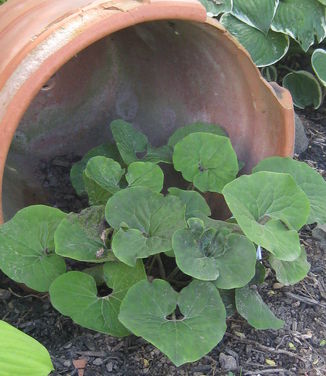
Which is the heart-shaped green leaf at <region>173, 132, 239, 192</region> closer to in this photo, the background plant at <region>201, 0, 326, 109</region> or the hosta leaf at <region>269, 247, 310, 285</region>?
the hosta leaf at <region>269, 247, 310, 285</region>

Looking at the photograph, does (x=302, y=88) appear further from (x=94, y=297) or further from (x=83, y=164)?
(x=94, y=297)

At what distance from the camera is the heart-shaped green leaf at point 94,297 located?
112 cm

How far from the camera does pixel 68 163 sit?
66.8 inches

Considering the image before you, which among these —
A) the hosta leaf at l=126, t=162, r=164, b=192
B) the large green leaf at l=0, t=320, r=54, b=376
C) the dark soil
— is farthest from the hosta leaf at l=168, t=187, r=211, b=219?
the large green leaf at l=0, t=320, r=54, b=376

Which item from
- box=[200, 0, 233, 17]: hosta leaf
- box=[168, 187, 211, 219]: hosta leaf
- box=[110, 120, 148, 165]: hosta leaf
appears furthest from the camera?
box=[200, 0, 233, 17]: hosta leaf

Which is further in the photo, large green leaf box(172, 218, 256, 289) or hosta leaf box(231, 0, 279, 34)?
hosta leaf box(231, 0, 279, 34)

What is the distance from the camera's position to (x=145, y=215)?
1180mm

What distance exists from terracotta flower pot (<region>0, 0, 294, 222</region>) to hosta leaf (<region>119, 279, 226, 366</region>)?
377mm

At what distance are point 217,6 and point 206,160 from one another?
0.79 m

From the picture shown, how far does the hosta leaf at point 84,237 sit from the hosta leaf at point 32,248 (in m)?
0.04

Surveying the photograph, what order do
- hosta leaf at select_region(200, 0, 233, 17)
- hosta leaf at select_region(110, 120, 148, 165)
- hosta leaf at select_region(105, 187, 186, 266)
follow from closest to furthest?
hosta leaf at select_region(105, 187, 186, 266) → hosta leaf at select_region(110, 120, 148, 165) → hosta leaf at select_region(200, 0, 233, 17)

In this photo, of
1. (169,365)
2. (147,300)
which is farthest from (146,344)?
(147,300)

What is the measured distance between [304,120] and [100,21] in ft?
3.59

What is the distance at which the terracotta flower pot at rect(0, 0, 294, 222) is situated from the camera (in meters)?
1.15
